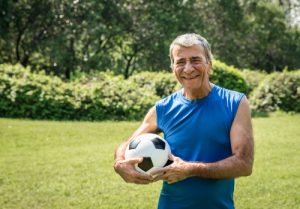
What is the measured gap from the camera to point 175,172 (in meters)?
2.48

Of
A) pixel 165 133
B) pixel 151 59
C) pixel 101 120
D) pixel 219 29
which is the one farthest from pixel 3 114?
pixel 219 29

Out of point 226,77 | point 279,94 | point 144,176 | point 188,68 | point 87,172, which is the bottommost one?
point 87,172

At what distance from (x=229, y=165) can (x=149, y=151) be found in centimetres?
52

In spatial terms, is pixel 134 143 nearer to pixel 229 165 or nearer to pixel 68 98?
pixel 229 165

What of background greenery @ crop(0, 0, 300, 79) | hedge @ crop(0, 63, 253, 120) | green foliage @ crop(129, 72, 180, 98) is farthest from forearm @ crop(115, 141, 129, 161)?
background greenery @ crop(0, 0, 300, 79)

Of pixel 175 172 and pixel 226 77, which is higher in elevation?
pixel 175 172

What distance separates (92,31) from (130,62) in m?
8.15

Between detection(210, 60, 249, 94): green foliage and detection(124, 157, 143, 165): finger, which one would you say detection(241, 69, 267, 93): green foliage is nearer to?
detection(210, 60, 249, 94): green foliage

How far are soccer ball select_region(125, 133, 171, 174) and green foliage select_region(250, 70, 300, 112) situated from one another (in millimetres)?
15781

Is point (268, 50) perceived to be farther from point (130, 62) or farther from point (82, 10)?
point (82, 10)

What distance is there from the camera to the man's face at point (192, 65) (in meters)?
2.74

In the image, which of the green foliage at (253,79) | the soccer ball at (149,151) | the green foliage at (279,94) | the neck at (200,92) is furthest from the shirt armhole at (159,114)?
the green foliage at (253,79)

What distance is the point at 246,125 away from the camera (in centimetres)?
259

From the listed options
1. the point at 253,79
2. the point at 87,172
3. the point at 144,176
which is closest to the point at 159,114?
the point at 144,176
